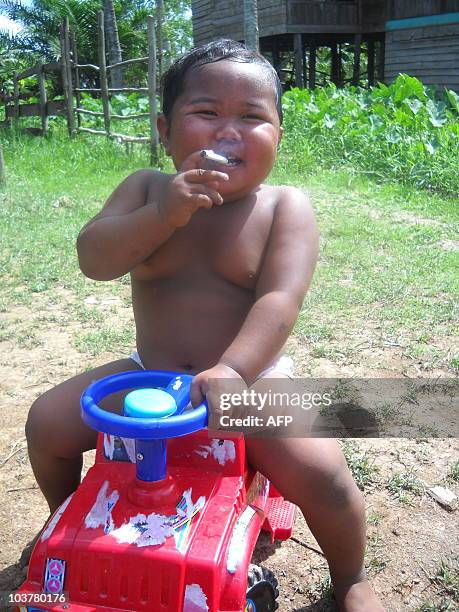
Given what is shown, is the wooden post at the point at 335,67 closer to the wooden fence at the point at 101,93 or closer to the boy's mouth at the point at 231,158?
the wooden fence at the point at 101,93

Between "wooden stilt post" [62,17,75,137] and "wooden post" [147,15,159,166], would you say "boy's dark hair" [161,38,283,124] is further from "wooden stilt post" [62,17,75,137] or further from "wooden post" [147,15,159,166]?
"wooden stilt post" [62,17,75,137]

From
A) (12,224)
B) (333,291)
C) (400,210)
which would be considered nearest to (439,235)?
(400,210)

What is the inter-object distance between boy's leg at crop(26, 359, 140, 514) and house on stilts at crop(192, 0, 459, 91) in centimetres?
1265

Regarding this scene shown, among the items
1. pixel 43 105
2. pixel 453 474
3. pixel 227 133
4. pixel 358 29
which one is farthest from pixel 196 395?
pixel 358 29

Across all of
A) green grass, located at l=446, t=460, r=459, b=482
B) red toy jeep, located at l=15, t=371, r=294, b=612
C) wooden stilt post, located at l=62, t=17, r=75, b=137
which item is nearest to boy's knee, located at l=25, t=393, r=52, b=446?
red toy jeep, located at l=15, t=371, r=294, b=612

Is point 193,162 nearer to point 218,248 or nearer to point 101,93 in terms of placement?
point 218,248

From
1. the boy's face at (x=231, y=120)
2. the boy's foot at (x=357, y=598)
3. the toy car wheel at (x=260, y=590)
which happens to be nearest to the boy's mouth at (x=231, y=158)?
the boy's face at (x=231, y=120)

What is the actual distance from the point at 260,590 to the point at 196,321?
0.67 metres

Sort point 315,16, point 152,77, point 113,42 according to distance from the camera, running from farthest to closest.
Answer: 1. point 113,42
2. point 315,16
3. point 152,77

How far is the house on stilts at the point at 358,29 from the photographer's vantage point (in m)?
13.0

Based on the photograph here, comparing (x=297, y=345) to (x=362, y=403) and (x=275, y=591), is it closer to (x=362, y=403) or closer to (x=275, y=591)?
(x=362, y=403)

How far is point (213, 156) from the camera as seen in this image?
4.95 feet

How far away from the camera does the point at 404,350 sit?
321 centimetres

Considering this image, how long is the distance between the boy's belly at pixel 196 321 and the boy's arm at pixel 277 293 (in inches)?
4.1
